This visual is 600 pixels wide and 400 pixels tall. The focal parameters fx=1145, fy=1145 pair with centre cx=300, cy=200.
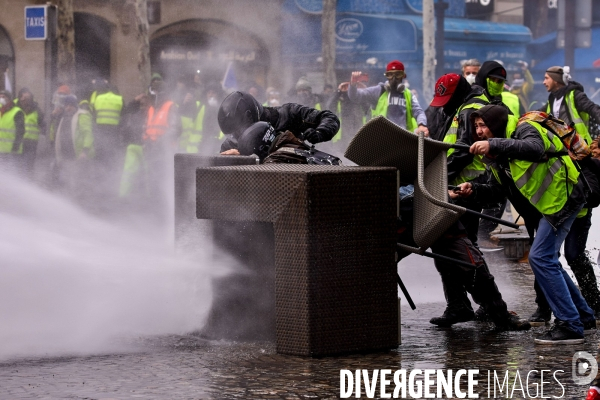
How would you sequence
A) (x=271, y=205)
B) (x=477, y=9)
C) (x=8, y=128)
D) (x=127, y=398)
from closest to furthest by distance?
(x=127, y=398)
(x=271, y=205)
(x=8, y=128)
(x=477, y=9)

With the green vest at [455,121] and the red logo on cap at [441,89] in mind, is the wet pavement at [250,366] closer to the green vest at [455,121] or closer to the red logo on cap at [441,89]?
the green vest at [455,121]

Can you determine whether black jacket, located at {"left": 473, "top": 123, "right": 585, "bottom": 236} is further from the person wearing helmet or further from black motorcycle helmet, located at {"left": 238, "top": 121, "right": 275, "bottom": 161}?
black motorcycle helmet, located at {"left": 238, "top": 121, "right": 275, "bottom": 161}

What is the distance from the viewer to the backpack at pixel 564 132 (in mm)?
6570

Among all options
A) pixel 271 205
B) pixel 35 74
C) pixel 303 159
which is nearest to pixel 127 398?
pixel 271 205

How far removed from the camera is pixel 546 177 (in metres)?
6.45

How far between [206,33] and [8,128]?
1464 centimetres

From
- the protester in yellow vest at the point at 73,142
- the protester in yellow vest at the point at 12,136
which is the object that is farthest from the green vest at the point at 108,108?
the protester in yellow vest at the point at 12,136

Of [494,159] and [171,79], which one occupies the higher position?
[171,79]

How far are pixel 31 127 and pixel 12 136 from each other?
86 centimetres

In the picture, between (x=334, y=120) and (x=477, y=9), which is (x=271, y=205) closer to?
(x=334, y=120)

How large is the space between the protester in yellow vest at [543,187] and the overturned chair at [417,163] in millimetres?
250

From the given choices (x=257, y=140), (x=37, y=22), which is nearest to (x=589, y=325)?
(x=257, y=140)

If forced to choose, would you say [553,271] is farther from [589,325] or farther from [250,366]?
[250,366]

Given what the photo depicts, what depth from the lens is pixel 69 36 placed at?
1030 inches
